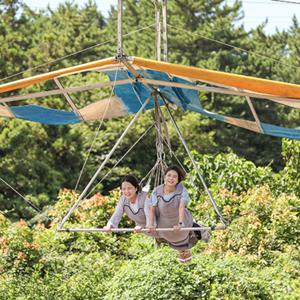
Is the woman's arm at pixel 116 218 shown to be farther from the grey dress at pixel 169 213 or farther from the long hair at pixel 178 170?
the long hair at pixel 178 170

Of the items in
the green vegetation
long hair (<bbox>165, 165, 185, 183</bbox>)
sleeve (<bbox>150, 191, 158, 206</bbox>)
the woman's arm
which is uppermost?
long hair (<bbox>165, 165, 185, 183</bbox>)

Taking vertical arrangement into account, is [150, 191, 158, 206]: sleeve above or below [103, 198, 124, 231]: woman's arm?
above

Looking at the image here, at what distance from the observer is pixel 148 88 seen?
7.94 meters

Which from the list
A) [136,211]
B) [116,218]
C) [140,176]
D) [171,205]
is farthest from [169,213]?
[140,176]

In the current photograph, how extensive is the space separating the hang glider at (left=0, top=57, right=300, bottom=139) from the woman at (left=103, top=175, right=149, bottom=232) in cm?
58

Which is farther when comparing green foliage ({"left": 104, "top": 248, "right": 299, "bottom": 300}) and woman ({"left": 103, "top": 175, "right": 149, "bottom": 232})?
green foliage ({"left": 104, "top": 248, "right": 299, "bottom": 300})

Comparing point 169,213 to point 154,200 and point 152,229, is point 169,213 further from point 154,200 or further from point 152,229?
point 152,229

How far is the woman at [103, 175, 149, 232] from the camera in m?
7.46

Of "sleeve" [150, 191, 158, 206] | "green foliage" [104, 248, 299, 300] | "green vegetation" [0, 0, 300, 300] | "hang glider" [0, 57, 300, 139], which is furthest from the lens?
"green vegetation" [0, 0, 300, 300]

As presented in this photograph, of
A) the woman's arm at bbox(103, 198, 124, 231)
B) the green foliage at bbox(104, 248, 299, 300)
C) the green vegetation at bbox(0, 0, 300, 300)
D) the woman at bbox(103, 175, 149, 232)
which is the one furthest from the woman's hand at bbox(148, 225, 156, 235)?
the green foliage at bbox(104, 248, 299, 300)

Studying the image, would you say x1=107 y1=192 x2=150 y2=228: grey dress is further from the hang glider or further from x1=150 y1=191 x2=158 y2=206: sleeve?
the hang glider

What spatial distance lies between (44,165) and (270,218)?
8.31m

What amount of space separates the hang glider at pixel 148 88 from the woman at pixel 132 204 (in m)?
0.58

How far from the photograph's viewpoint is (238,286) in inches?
411
